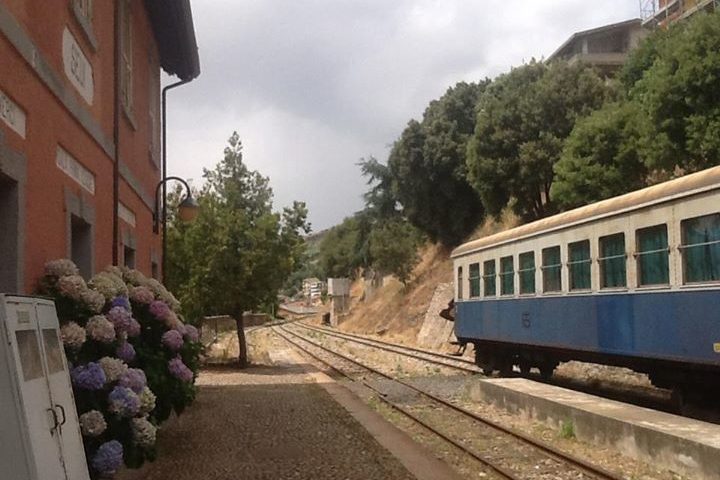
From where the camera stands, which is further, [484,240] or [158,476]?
[484,240]

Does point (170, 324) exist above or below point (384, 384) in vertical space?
above

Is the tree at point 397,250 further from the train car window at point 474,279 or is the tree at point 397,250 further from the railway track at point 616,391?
the train car window at point 474,279

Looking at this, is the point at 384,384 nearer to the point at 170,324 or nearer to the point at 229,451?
the point at 229,451

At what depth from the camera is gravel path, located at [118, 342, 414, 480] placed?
30.9 ft

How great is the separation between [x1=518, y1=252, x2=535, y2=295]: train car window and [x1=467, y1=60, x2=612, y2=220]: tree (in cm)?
2279

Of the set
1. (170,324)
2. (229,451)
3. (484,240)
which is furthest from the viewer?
(484,240)

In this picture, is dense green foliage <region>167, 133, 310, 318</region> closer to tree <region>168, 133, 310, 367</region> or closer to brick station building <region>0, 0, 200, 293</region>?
tree <region>168, 133, 310, 367</region>

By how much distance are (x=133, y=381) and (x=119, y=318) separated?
2.42 ft

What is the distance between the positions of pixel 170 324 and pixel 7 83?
3.45 metres

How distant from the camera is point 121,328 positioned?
723cm

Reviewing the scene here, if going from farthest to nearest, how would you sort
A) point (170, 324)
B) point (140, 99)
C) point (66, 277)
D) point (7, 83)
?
1. point (140, 99)
2. point (170, 324)
3. point (66, 277)
4. point (7, 83)

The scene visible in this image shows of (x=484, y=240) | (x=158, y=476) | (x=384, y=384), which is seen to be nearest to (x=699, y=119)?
(x=484, y=240)

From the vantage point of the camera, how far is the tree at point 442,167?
171ft

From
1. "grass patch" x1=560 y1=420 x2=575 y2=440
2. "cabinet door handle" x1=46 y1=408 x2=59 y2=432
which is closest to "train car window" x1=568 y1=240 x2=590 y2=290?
"grass patch" x1=560 y1=420 x2=575 y2=440
